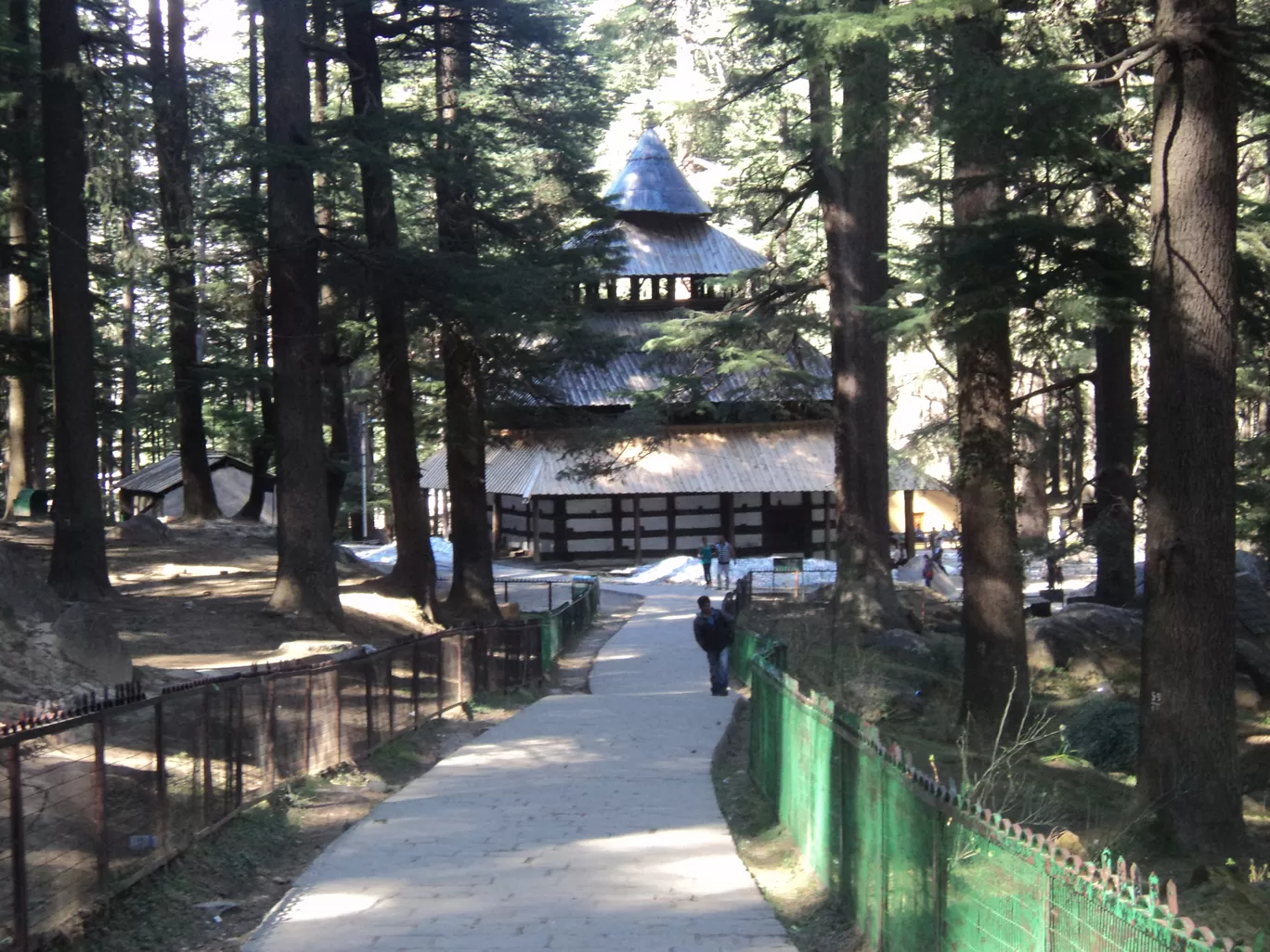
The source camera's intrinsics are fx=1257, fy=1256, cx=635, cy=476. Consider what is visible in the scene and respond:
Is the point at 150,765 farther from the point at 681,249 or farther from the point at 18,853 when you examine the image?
the point at 681,249

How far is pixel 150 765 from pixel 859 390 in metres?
17.2

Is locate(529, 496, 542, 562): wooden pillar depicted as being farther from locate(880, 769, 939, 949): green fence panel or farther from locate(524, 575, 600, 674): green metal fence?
locate(880, 769, 939, 949): green fence panel

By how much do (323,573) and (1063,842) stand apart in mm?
14677

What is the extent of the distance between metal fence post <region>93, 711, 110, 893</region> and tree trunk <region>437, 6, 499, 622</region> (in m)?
16.2

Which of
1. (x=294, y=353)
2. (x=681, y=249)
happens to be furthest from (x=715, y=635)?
(x=681, y=249)

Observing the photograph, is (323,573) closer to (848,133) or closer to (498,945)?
(848,133)

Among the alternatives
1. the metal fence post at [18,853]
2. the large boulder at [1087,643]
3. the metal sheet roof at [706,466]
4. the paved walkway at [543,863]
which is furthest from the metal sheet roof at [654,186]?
the metal fence post at [18,853]

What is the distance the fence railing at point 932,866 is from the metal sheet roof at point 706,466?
101ft

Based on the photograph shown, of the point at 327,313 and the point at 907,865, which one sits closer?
the point at 907,865

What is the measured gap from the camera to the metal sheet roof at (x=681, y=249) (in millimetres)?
42750

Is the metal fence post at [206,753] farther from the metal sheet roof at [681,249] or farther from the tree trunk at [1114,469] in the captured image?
the metal sheet roof at [681,249]

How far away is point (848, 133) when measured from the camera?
13180 millimetres

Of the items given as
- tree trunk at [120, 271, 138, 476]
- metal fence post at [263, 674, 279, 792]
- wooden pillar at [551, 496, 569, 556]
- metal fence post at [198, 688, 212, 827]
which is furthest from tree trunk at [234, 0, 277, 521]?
metal fence post at [198, 688, 212, 827]

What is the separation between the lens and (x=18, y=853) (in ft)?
18.9
